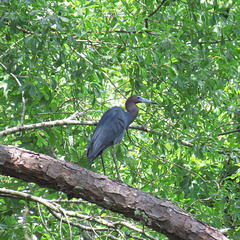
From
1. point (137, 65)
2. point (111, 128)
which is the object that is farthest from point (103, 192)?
point (111, 128)

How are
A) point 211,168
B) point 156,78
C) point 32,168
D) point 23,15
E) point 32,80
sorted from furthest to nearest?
point 211,168 < point 156,78 < point 23,15 < point 32,80 < point 32,168

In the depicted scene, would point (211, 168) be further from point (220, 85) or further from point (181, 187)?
point (220, 85)

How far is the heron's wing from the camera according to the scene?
4502 millimetres

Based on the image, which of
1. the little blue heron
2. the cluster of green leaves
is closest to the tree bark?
the cluster of green leaves

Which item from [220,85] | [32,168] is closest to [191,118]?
[220,85]

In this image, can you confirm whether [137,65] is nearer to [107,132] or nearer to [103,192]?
[107,132]

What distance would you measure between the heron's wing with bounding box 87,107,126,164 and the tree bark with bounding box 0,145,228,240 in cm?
138

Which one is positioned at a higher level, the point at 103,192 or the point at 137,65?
the point at 137,65

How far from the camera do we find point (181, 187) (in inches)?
189

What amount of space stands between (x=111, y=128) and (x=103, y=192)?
6.30 feet

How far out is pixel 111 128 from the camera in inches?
192

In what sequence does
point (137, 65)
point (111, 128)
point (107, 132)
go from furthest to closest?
point (111, 128) < point (107, 132) < point (137, 65)

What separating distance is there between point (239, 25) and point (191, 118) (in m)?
1.37

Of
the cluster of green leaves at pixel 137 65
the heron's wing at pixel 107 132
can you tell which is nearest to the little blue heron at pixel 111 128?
the heron's wing at pixel 107 132
